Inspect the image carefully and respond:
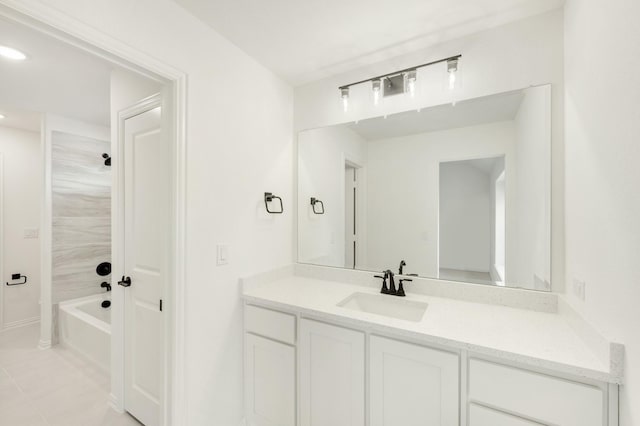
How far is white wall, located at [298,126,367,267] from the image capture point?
2.12 meters

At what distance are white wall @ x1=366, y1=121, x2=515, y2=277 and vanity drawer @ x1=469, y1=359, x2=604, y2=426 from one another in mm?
746

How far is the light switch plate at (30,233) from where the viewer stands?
11.0 feet

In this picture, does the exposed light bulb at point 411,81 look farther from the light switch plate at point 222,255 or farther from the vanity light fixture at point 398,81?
the light switch plate at point 222,255

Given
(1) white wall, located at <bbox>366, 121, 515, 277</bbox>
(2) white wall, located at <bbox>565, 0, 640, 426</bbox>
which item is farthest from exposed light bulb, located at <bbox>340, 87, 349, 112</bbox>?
(2) white wall, located at <bbox>565, 0, 640, 426</bbox>

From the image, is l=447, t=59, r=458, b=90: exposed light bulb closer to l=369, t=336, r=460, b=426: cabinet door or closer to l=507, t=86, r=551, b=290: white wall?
l=507, t=86, r=551, b=290: white wall

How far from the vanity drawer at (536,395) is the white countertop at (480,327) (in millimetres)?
56

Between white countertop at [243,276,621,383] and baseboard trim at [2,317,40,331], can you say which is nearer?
white countertop at [243,276,621,383]

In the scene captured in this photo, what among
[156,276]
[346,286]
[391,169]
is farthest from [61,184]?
[391,169]

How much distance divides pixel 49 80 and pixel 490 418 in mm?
3450

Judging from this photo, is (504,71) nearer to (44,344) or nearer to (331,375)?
(331,375)

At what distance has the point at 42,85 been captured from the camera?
2150mm

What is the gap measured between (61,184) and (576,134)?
427cm

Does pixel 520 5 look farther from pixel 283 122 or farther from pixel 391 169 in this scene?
pixel 283 122

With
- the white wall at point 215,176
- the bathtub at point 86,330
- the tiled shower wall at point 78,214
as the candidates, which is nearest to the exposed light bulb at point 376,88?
the white wall at point 215,176
